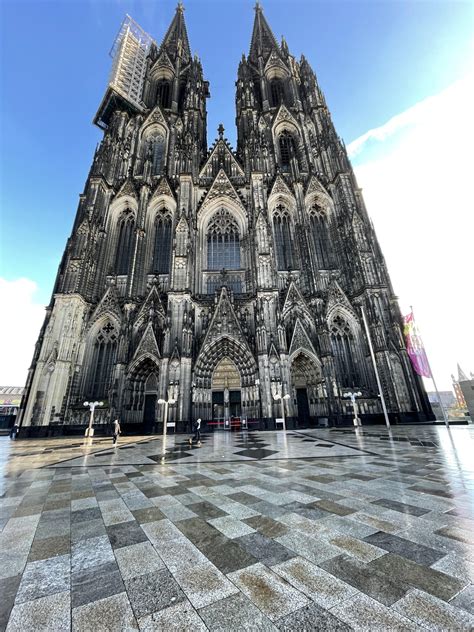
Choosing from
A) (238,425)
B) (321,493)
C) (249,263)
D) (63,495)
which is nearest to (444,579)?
(321,493)

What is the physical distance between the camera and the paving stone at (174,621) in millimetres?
1621

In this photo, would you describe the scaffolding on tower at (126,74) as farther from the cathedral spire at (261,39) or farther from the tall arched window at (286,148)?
the tall arched window at (286,148)

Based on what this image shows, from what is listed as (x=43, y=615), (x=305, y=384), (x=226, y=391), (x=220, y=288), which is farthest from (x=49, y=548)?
(x=220, y=288)

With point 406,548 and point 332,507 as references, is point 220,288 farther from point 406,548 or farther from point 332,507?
point 406,548

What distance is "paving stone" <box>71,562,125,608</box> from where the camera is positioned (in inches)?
74.9

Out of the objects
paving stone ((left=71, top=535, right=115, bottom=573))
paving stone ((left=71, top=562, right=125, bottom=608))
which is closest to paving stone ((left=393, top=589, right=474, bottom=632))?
paving stone ((left=71, top=562, right=125, bottom=608))

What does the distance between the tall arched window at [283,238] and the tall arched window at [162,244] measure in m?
9.60

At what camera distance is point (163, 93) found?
109 ft

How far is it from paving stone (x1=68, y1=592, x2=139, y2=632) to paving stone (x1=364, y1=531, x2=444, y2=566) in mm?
2160

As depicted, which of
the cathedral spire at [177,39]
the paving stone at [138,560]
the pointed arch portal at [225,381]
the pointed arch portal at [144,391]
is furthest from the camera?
the cathedral spire at [177,39]

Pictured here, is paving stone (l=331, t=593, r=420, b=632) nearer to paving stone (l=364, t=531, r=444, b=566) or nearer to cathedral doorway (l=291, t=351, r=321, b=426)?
paving stone (l=364, t=531, r=444, b=566)

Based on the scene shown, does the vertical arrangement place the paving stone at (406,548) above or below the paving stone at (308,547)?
below

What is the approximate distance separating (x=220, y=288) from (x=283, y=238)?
802cm

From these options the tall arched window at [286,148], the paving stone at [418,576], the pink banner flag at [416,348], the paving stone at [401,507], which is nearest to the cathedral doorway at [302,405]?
the pink banner flag at [416,348]
